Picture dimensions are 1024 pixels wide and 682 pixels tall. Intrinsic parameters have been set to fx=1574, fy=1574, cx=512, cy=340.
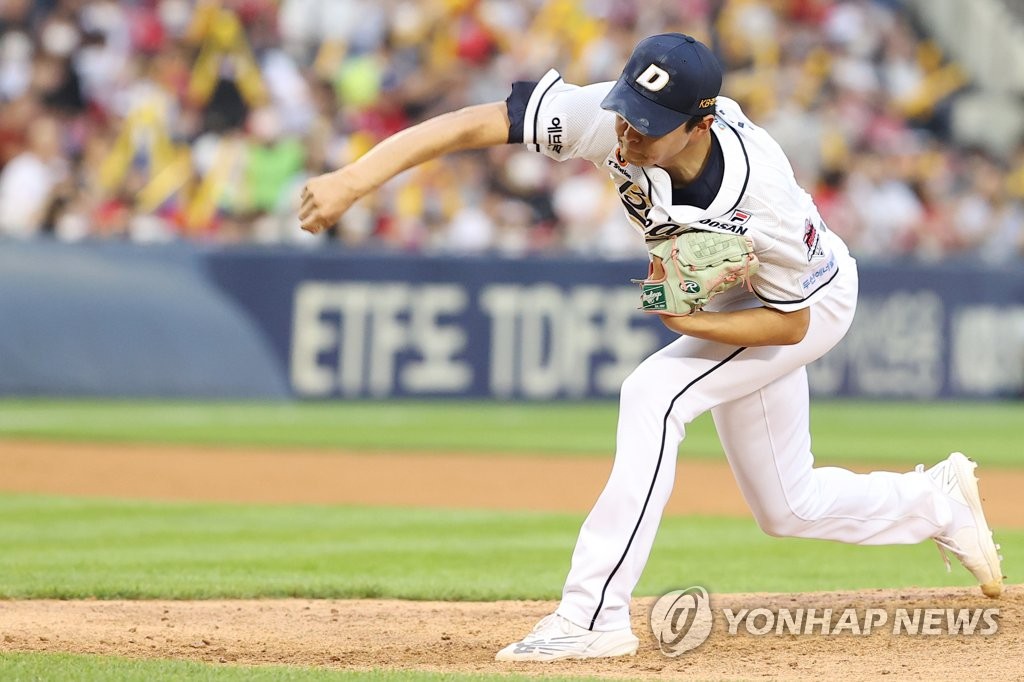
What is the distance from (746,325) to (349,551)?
3.41m

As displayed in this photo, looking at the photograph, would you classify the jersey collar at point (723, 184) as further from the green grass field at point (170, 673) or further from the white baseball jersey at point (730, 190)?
the green grass field at point (170, 673)

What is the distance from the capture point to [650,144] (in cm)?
456

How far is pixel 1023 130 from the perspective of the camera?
2030 cm

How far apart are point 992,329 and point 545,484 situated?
767 cm

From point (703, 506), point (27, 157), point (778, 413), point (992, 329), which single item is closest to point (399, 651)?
point (778, 413)

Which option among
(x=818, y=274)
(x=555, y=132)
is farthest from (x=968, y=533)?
(x=555, y=132)

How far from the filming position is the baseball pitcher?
459cm

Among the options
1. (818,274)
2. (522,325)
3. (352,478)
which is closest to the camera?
(818,274)

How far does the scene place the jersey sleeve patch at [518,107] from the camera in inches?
190

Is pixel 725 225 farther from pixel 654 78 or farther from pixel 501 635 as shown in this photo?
pixel 501 635

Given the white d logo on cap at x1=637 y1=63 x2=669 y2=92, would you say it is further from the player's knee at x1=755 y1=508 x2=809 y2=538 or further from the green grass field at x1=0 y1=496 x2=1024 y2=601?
the green grass field at x1=0 y1=496 x2=1024 y2=601

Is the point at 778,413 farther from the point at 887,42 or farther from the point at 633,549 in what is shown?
the point at 887,42
